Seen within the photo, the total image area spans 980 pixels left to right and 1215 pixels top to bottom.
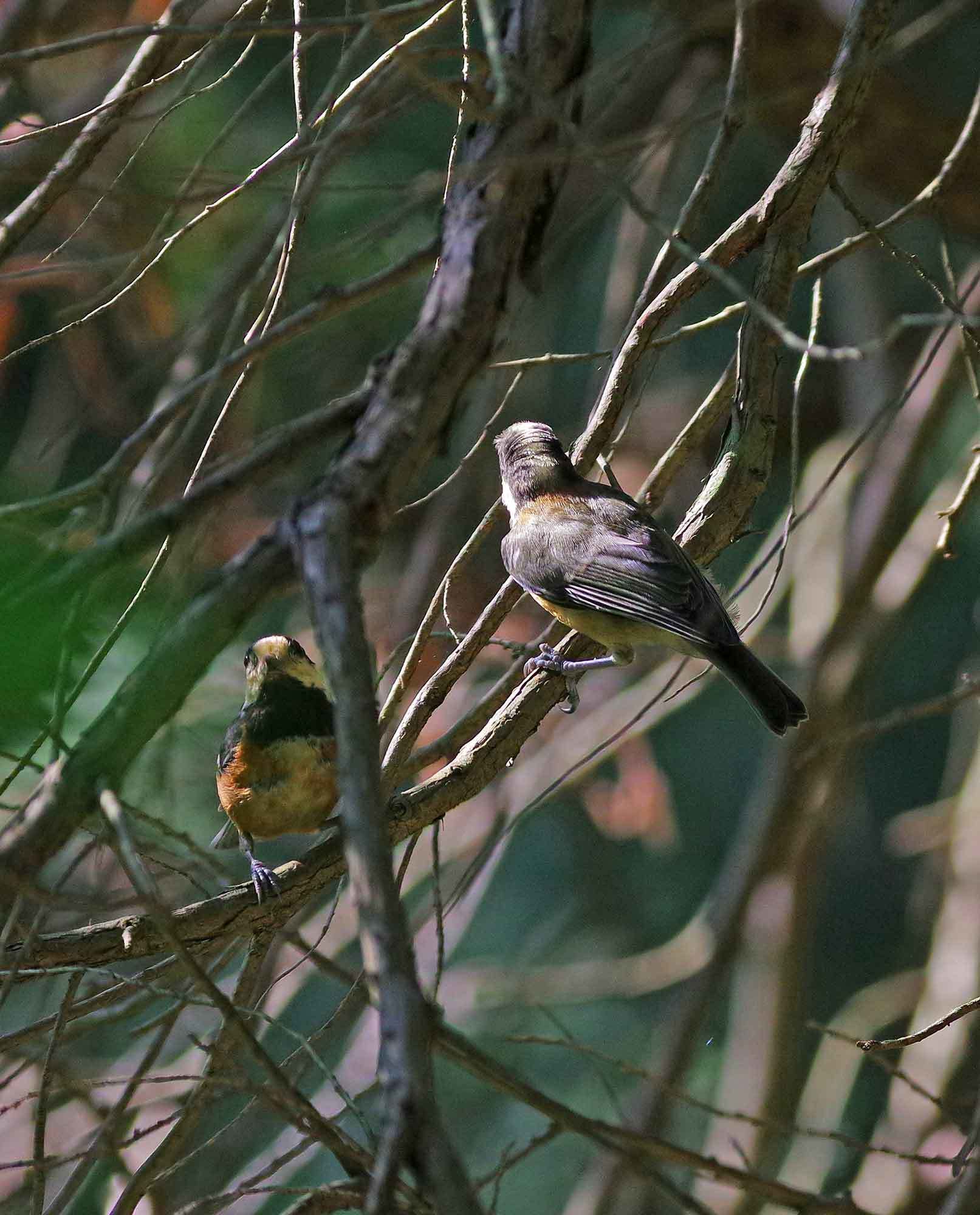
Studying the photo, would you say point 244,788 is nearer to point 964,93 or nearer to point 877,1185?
point 877,1185

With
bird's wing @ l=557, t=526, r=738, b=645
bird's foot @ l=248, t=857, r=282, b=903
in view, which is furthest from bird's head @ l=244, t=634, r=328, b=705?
bird's foot @ l=248, t=857, r=282, b=903

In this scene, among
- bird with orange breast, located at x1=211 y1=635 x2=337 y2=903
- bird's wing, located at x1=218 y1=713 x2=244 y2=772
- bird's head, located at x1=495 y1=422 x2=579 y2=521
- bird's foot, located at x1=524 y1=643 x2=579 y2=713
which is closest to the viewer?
bird's foot, located at x1=524 y1=643 x2=579 y2=713

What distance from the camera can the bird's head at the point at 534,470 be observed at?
398cm

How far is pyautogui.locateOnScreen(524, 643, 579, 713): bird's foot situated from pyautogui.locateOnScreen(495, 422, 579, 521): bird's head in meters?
0.94

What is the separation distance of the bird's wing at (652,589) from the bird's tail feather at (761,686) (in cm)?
5

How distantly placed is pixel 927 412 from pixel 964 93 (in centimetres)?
339

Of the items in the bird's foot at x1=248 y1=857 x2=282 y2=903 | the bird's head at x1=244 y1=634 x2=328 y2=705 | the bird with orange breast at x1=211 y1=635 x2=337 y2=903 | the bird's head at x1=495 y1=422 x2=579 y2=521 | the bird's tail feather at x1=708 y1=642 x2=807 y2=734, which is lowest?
the bird's foot at x1=248 y1=857 x2=282 y2=903

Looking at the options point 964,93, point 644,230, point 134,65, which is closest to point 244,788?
point 134,65

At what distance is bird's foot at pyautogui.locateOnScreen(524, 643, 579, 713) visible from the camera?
276cm

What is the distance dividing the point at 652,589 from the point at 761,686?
0.39 m

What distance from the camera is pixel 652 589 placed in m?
3.55

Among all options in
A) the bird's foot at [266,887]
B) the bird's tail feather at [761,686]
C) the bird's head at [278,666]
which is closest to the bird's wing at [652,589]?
the bird's tail feather at [761,686]

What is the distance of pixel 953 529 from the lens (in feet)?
9.13

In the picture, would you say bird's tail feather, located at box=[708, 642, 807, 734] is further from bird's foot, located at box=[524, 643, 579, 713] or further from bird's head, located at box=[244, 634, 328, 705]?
bird's head, located at box=[244, 634, 328, 705]
